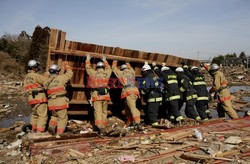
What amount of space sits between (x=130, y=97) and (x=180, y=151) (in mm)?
2822

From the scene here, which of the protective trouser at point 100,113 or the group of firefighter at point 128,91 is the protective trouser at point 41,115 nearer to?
the group of firefighter at point 128,91

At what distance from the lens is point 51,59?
Answer: 22.9ft

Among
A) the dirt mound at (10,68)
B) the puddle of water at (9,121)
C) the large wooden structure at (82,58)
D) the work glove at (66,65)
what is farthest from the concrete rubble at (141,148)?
the dirt mound at (10,68)

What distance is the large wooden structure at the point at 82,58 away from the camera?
270 inches

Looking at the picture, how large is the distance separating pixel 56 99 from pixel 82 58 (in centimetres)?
153

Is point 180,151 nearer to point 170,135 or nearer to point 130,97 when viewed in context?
point 170,135

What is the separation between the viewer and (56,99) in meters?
6.67

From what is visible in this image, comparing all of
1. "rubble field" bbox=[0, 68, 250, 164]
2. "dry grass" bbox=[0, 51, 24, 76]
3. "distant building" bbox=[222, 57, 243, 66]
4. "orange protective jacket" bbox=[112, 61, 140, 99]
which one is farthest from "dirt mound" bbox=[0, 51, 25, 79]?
"distant building" bbox=[222, 57, 243, 66]

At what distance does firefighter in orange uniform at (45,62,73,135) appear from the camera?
21.8 ft

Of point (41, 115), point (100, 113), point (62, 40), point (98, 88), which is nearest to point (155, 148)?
point (100, 113)

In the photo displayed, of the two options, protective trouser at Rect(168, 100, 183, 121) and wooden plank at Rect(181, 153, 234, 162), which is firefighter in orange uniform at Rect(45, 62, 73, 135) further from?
wooden plank at Rect(181, 153, 234, 162)

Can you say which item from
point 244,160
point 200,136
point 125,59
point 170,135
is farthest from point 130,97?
point 244,160

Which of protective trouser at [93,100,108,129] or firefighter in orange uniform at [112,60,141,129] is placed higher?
firefighter in orange uniform at [112,60,141,129]

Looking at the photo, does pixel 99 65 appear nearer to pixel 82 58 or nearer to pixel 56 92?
pixel 82 58
